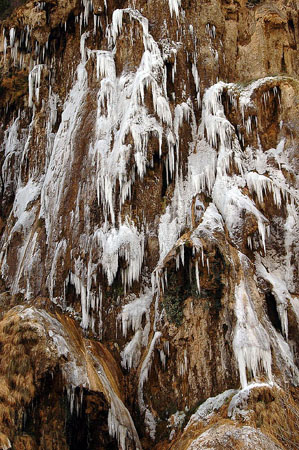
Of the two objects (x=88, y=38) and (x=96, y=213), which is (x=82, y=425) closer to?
(x=96, y=213)

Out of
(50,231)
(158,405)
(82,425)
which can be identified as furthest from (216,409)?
(50,231)

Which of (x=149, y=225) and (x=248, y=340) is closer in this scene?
(x=248, y=340)

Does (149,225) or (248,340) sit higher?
(149,225)

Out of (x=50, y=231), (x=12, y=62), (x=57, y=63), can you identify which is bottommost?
(x=50, y=231)

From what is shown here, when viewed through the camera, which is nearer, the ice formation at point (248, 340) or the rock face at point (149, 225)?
the rock face at point (149, 225)

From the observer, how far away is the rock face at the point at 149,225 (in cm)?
1138

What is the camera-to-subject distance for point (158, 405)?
13.0 meters

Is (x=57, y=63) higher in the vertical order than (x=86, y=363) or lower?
higher

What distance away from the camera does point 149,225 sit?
1580 centimetres

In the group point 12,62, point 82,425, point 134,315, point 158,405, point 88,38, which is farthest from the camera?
point 12,62

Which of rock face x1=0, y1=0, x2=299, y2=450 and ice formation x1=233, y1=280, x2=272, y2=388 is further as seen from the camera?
ice formation x1=233, y1=280, x2=272, y2=388

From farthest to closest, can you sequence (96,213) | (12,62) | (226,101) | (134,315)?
1. (12,62)
2. (226,101)
3. (96,213)
4. (134,315)

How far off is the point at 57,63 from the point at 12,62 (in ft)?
10.0

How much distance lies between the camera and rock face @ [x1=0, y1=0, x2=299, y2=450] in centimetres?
1138
